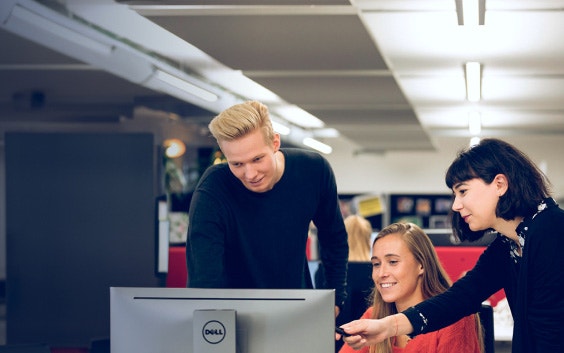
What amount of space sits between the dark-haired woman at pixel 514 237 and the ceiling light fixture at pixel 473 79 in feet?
13.3

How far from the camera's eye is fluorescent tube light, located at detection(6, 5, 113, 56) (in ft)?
13.6

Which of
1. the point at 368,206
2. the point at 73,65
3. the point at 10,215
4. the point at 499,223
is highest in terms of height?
the point at 73,65

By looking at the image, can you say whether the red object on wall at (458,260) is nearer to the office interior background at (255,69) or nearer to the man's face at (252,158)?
the office interior background at (255,69)

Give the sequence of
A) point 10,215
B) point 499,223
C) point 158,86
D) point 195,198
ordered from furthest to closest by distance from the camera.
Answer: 1. point 158,86
2. point 10,215
3. point 195,198
4. point 499,223

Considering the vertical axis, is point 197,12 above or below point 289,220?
above

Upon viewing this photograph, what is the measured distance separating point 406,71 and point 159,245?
253 cm

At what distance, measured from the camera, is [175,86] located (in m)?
6.38

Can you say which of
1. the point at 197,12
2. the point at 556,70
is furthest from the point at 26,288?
the point at 556,70

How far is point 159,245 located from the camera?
5.05m

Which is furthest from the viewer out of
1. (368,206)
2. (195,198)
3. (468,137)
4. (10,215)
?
(468,137)

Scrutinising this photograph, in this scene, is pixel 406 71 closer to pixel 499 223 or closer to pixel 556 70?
pixel 556 70

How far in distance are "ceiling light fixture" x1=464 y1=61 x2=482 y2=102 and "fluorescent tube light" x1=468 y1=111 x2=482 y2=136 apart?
5.34 ft

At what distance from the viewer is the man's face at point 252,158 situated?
7.43 ft

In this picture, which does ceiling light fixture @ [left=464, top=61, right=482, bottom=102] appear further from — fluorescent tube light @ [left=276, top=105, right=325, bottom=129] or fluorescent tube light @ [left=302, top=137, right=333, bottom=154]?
fluorescent tube light @ [left=302, top=137, right=333, bottom=154]
